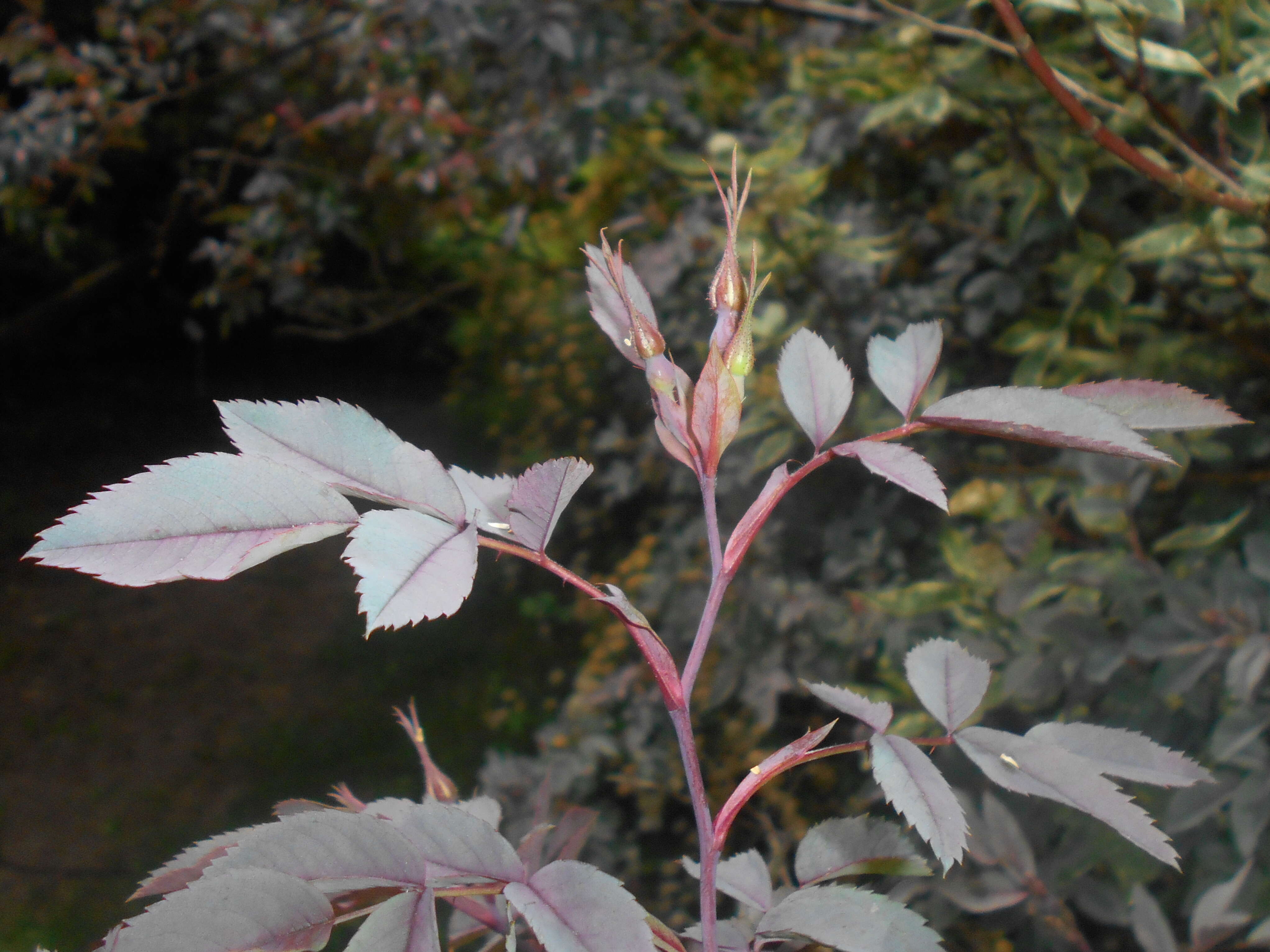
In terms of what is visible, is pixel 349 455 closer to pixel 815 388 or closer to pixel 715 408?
pixel 715 408

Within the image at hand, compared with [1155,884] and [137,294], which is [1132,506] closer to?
[1155,884]

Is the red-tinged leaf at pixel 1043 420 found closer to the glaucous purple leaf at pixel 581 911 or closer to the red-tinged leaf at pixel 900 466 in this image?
the red-tinged leaf at pixel 900 466

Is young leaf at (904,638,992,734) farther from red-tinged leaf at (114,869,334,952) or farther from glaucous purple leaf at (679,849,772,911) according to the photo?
red-tinged leaf at (114,869,334,952)

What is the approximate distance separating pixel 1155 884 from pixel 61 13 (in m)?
5.75

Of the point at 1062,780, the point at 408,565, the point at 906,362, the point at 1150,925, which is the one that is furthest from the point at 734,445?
the point at 408,565

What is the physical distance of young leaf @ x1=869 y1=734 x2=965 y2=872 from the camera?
1.55 ft

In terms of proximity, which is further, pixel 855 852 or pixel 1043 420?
pixel 855 852

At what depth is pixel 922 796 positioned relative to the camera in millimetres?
489

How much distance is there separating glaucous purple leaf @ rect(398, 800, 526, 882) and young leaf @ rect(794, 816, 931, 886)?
233 millimetres

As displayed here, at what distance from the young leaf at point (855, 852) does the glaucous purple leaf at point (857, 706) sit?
9cm

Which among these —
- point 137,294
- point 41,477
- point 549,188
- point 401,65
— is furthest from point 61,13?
point 549,188

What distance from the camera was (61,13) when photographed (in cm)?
465

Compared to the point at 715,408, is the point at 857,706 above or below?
below

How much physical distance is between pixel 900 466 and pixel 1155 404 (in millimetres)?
148
